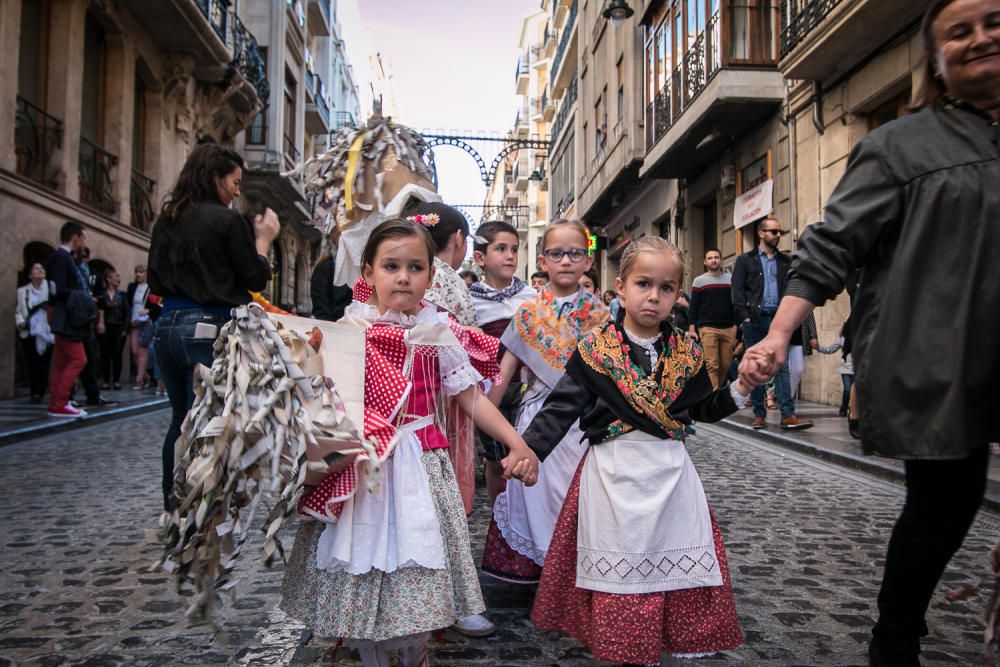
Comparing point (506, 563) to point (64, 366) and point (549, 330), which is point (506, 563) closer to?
point (549, 330)

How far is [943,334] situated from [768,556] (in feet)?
7.42

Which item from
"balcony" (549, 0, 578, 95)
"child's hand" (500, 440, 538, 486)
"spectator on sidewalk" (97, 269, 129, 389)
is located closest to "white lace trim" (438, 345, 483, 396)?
"child's hand" (500, 440, 538, 486)

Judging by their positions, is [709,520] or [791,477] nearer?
[709,520]

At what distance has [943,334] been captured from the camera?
2.01 m

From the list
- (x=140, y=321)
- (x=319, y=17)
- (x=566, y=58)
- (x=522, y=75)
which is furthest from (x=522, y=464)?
(x=522, y=75)

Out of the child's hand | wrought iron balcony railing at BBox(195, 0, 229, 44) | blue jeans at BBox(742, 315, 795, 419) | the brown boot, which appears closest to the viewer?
the child's hand

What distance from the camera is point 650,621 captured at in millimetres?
2391

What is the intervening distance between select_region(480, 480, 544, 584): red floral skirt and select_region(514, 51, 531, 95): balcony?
61.5 m

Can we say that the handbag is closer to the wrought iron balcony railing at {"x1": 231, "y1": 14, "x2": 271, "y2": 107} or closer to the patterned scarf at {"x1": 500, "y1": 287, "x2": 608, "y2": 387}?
the wrought iron balcony railing at {"x1": 231, "y1": 14, "x2": 271, "y2": 107}

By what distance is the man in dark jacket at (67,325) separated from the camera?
8773mm

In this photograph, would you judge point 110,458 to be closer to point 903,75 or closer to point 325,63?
point 903,75

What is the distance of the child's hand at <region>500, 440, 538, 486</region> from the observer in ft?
8.23

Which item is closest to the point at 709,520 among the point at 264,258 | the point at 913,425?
the point at 913,425

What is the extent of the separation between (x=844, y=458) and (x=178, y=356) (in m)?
5.26
